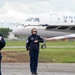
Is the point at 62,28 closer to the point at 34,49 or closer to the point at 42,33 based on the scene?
the point at 42,33

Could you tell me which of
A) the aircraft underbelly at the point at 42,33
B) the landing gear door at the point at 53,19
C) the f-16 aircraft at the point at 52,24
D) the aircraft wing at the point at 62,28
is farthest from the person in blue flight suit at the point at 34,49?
the aircraft underbelly at the point at 42,33

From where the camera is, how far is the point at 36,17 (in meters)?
44.5

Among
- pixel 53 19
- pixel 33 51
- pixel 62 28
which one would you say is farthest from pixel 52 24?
pixel 33 51

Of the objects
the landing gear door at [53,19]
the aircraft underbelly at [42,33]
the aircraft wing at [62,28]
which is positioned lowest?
the aircraft underbelly at [42,33]

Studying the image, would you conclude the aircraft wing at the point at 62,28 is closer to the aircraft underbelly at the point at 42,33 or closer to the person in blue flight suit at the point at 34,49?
the aircraft underbelly at the point at 42,33

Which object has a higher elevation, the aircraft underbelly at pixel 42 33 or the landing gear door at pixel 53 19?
the landing gear door at pixel 53 19

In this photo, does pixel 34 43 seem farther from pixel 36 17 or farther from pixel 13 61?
pixel 36 17

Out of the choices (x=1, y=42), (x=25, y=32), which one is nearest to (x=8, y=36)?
(x=25, y=32)

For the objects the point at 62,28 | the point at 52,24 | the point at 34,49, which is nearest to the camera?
the point at 34,49

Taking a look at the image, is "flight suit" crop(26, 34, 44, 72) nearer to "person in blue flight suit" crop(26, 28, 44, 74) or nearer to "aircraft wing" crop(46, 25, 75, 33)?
"person in blue flight suit" crop(26, 28, 44, 74)

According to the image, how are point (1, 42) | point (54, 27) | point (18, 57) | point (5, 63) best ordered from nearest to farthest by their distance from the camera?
1. point (1, 42)
2. point (5, 63)
3. point (18, 57)
4. point (54, 27)

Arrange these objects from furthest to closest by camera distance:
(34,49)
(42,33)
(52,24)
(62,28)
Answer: (42,33) < (62,28) < (52,24) < (34,49)

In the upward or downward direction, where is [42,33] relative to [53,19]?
downward

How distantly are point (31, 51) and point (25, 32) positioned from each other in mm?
28133
